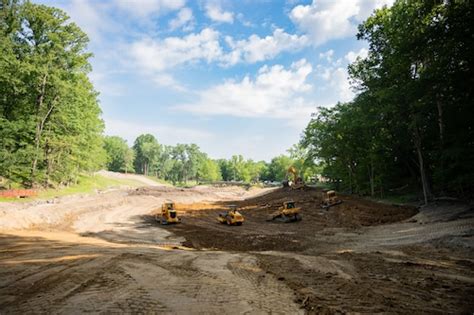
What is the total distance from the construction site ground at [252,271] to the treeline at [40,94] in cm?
1506

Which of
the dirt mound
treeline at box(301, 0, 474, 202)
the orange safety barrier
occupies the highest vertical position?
treeline at box(301, 0, 474, 202)

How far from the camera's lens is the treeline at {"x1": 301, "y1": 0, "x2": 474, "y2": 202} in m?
16.9

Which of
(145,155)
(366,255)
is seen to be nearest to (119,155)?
(145,155)

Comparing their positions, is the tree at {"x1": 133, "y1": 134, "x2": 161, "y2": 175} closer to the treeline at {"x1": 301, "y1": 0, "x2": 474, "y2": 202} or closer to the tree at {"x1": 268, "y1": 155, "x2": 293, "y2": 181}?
the tree at {"x1": 268, "y1": 155, "x2": 293, "y2": 181}

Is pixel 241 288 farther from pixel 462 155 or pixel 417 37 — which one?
pixel 462 155

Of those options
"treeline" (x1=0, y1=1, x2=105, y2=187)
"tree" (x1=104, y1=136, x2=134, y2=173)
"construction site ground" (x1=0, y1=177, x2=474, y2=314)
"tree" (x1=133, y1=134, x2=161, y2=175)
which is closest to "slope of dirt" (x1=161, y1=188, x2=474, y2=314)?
"construction site ground" (x1=0, y1=177, x2=474, y2=314)

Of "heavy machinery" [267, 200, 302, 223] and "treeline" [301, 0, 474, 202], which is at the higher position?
"treeline" [301, 0, 474, 202]

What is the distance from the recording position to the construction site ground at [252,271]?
20.4 feet

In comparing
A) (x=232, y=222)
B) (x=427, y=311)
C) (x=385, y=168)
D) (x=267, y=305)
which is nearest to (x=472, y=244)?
(x=427, y=311)

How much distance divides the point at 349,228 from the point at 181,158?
4551 inches

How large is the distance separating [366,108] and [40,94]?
38.1 metres

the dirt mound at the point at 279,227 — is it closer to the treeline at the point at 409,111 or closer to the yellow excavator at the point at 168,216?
the yellow excavator at the point at 168,216

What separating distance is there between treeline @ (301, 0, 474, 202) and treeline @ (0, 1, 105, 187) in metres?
35.1

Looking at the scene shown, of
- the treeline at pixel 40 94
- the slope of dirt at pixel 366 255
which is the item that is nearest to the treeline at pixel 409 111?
the slope of dirt at pixel 366 255
